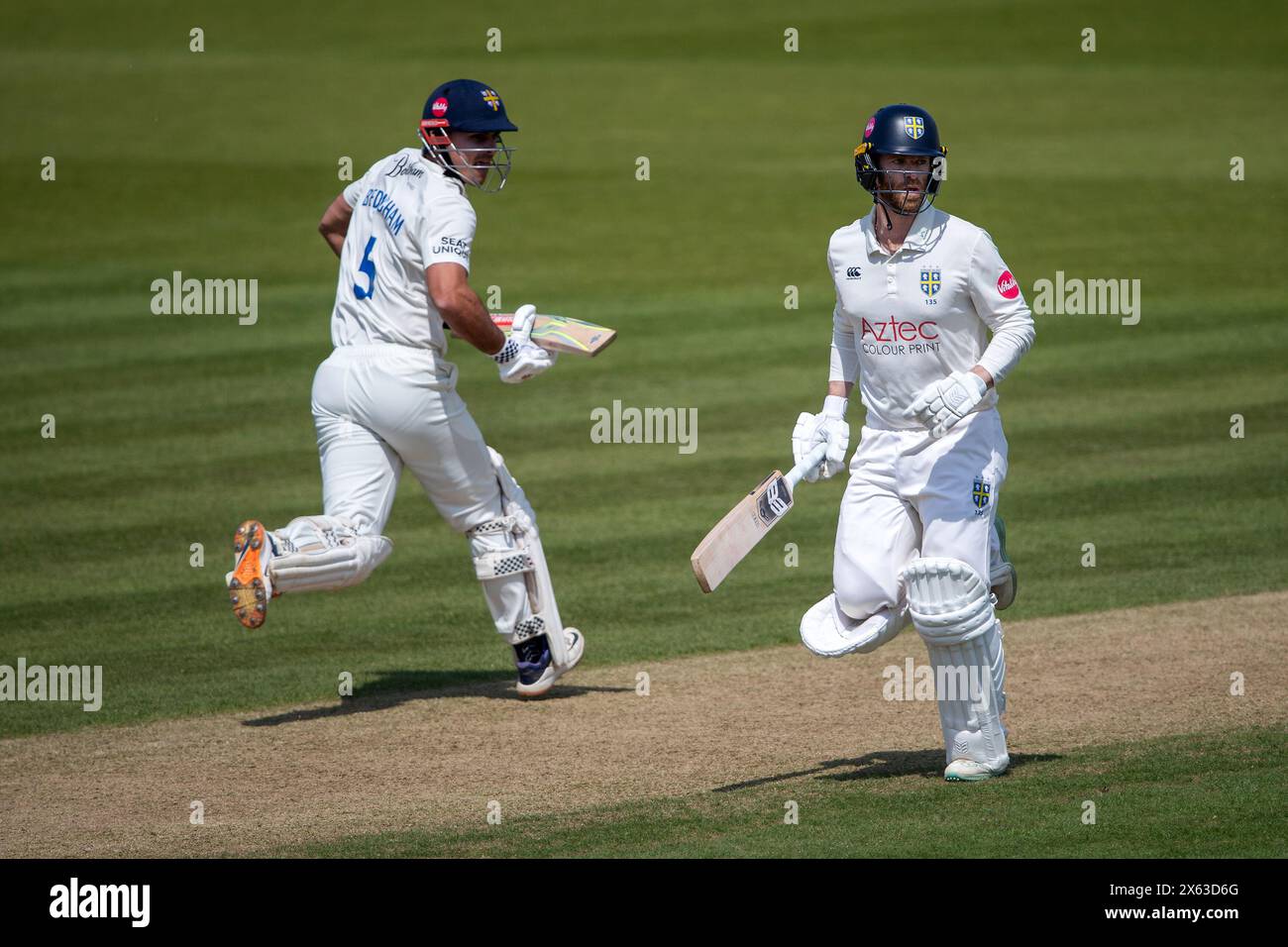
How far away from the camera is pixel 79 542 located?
11.7 meters

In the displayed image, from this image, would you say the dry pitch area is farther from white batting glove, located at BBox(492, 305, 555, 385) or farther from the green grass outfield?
white batting glove, located at BBox(492, 305, 555, 385)

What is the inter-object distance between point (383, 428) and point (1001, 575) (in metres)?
2.92

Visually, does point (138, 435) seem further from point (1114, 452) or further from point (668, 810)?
point (668, 810)

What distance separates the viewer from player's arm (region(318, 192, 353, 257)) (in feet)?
29.0

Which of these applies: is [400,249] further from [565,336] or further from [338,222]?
[565,336]

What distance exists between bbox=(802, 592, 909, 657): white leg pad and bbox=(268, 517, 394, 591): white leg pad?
2.12 metres

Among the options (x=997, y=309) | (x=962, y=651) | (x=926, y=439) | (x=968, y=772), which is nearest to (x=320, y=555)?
(x=926, y=439)

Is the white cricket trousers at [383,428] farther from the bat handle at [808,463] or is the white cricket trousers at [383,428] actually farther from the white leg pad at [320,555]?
the bat handle at [808,463]

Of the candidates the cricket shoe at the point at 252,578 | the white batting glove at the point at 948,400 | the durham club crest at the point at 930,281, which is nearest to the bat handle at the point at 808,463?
the white batting glove at the point at 948,400

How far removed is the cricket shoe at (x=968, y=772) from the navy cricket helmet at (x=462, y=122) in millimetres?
3427

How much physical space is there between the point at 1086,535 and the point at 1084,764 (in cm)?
467

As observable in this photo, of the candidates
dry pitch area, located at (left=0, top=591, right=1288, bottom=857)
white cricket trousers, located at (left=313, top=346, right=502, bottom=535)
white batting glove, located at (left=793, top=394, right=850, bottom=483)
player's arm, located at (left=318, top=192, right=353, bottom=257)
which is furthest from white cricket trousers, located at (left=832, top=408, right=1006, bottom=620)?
player's arm, located at (left=318, top=192, right=353, bottom=257)
